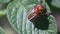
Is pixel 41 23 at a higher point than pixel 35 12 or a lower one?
lower

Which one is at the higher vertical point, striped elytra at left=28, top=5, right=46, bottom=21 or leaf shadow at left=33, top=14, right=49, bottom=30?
striped elytra at left=28, top=5, right=46, bottom=21

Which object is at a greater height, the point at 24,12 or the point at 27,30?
the point at 24,12

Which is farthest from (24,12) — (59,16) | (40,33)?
(59,16)

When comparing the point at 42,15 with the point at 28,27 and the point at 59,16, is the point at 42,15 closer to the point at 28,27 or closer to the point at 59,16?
the point at 28,27

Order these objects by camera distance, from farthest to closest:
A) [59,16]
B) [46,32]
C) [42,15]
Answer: [59,16], [42,15], [46,32]

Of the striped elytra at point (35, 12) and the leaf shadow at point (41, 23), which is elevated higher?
the striped elytra at point (35, 12)

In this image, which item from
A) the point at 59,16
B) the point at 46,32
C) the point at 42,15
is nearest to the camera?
the point at 46,32

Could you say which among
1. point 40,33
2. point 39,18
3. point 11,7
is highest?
point 11,7

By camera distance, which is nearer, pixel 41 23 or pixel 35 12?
pixel 41 23
